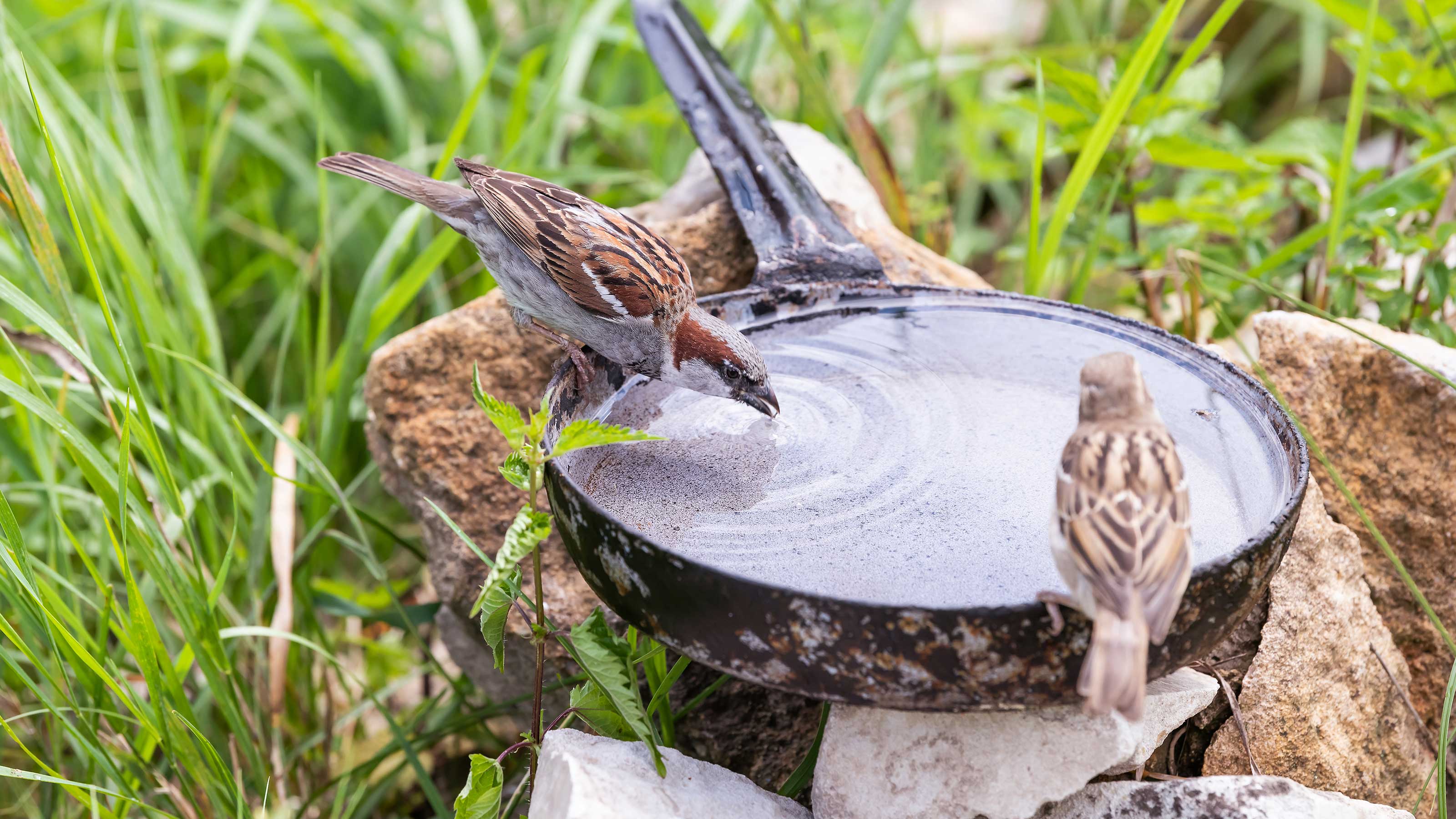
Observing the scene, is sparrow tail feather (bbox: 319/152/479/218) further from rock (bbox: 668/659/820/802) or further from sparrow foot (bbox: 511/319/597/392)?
rock (bbox: 668/659/820/802)

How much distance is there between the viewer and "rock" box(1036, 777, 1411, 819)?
1955 mm

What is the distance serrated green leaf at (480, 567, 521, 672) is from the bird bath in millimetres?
121

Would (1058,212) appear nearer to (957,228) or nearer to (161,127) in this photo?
(957,228)

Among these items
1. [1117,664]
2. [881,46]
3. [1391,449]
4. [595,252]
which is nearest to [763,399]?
[595,252]

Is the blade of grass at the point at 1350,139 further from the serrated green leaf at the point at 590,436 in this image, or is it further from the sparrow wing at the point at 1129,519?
the serrated green leaf at the point at 590,436

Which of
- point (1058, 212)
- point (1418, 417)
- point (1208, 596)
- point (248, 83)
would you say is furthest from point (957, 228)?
point (1208, 596)

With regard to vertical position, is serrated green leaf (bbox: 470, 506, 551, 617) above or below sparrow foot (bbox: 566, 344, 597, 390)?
above

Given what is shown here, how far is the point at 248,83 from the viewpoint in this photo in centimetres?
493

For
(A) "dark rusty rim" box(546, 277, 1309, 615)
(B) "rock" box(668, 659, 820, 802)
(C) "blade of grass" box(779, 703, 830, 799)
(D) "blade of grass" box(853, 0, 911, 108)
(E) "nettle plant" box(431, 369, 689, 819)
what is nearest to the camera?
(A) "dark rusty rim" box(546, 277, 1309, 615)

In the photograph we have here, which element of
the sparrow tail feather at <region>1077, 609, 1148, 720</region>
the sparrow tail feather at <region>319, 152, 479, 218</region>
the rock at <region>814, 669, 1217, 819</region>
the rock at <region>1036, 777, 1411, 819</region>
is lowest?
the rock at <region>1036, 777, 1411, 819</region>

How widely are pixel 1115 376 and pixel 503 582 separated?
3.49 feet

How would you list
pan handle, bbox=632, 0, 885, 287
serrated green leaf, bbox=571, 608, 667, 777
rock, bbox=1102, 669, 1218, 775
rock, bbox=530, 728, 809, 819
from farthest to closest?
pan handle, bbox=632, 0, 885, 287, rock, bbox=1102, 669, 1218, 775, serrated green leaf, bbox=571, 608, 667, 777, rock, bbox=530, 728, 809, 819

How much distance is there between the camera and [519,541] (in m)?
1.74

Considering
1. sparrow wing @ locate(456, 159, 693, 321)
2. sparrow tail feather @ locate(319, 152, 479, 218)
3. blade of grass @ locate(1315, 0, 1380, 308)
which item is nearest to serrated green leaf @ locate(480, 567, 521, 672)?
sparrow wing @ locate(456, 159, 693, 321)
